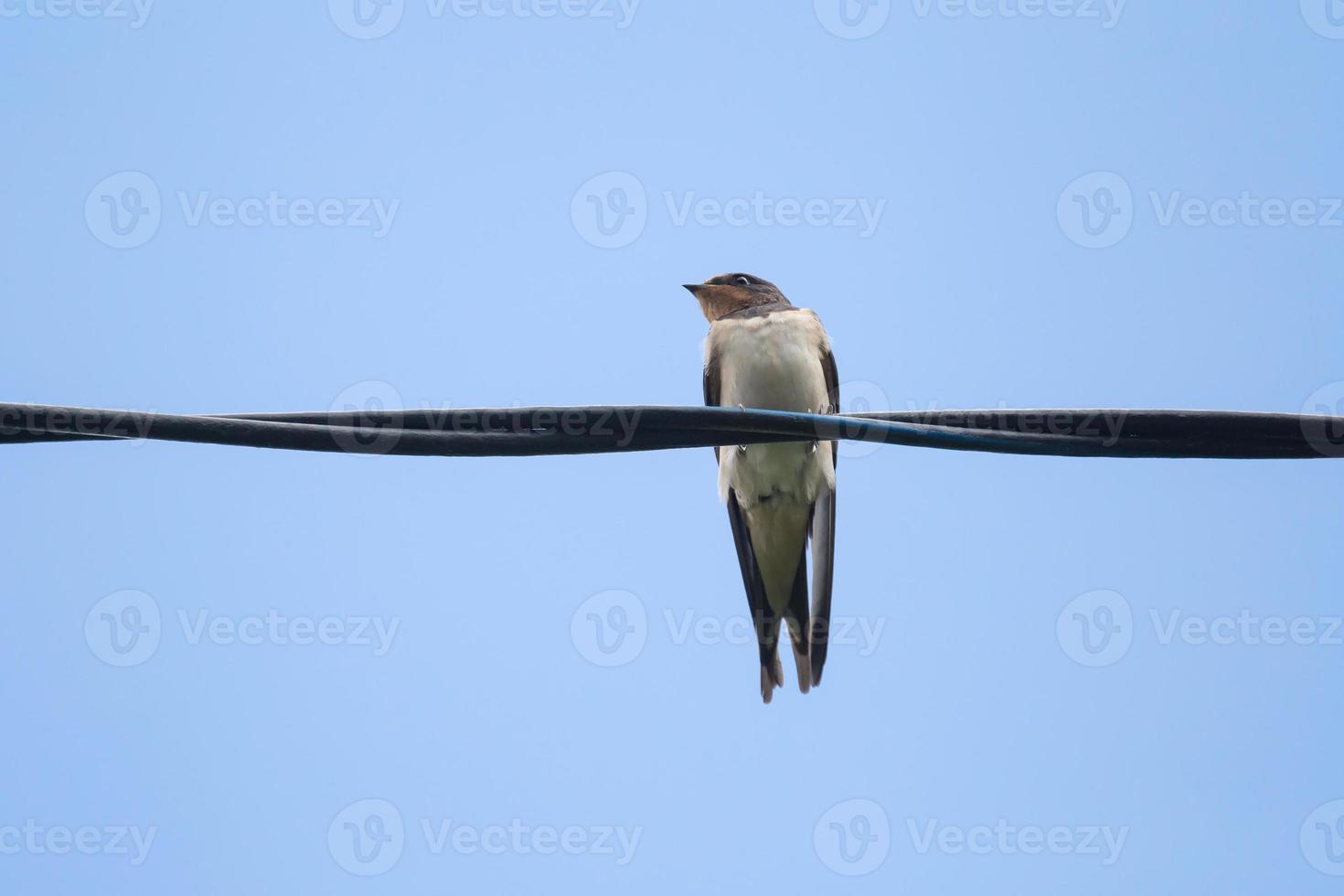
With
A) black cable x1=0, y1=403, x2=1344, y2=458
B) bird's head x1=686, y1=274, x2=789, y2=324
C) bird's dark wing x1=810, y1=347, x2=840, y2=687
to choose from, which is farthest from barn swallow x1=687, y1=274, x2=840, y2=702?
black cable x1=0, y1=403, x2=1344, y2=458

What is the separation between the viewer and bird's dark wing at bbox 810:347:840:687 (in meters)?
7.54

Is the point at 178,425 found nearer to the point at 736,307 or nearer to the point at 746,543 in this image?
the point at 746,543

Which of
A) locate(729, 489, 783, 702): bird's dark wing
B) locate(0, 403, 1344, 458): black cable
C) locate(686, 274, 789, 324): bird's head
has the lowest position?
locate(729, 489, 783, 702): bird's dark wing

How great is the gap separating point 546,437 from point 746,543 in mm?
4286

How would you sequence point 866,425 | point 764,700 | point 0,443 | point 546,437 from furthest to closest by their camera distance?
point 764,700 < point 866,425 < point 546,437 < point 0,443

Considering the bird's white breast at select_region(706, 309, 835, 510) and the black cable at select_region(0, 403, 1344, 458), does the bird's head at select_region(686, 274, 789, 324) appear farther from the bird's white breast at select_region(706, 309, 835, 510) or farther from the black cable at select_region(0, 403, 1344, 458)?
the black cable at select_region(0, 403, 1344, 458)

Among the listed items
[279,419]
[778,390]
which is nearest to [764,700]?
[778,390]

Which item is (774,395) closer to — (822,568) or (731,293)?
(822,568)

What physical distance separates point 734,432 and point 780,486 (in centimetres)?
383

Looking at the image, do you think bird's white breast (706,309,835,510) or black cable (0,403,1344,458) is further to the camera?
bird's white breast (706,309,835,510)

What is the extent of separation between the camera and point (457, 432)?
3873 mm

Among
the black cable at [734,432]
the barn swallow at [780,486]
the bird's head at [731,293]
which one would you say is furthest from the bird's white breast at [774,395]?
the black cable at [734,432]

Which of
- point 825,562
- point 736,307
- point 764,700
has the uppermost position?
point 736,307

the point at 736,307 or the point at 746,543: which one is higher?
the point at 736,307
